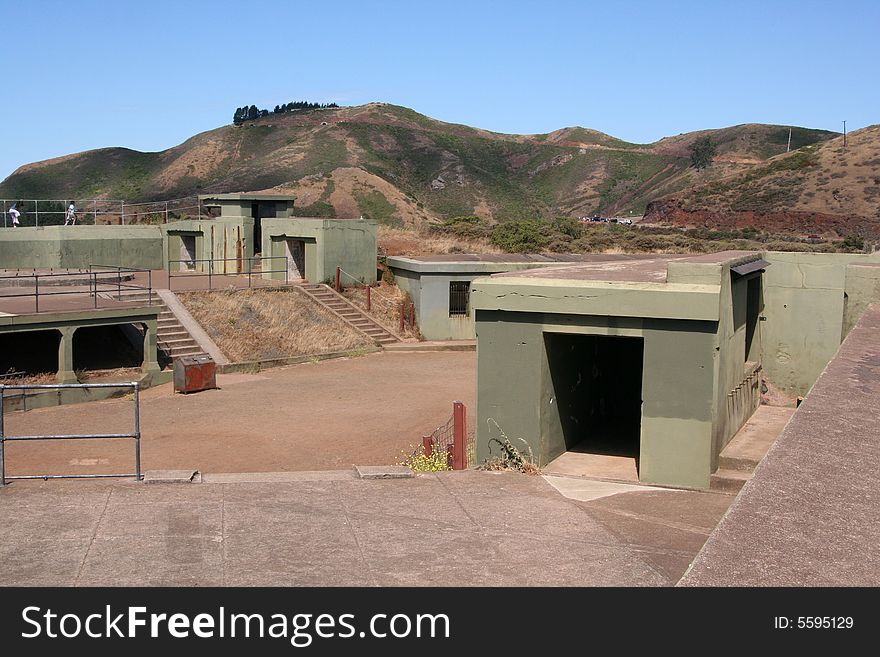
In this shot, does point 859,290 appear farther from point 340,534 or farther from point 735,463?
point 340,534

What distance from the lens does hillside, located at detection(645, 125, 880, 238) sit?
5822cm

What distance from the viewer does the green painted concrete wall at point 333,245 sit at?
31.1 m

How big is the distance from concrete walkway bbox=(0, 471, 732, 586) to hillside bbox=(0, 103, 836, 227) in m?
72.6

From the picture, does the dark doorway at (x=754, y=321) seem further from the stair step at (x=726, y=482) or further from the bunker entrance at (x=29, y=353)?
the bunker entrance at (x=29, y=353)

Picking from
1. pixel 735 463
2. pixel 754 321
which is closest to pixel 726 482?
pixel 735 463

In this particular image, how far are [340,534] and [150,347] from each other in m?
15.2

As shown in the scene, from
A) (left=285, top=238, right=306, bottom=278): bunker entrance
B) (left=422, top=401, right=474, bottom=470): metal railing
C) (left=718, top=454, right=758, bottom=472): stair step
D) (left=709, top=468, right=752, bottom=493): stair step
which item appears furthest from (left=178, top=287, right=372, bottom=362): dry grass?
(left=709, top=468, right=752, bottom=493): stair step

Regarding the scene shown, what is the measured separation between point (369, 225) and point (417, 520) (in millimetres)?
24998

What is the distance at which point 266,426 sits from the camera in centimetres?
1736

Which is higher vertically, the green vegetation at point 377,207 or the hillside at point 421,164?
the hillside at point 421,164

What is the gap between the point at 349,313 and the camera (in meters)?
29.1

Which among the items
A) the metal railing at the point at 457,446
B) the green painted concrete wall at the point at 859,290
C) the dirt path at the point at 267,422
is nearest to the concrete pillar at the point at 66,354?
the dirt path at the point at 267,422

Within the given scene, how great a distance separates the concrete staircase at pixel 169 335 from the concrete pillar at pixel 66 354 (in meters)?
2.69
